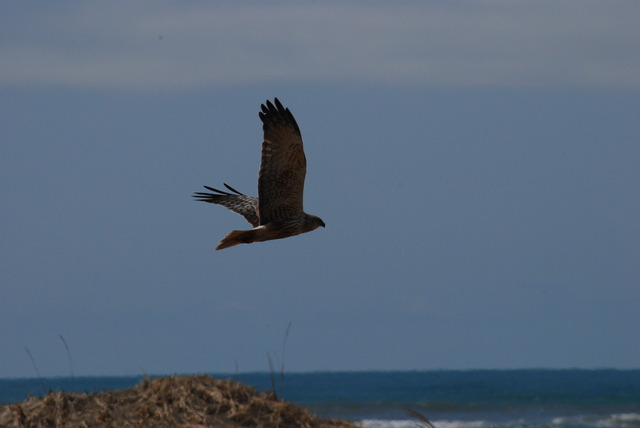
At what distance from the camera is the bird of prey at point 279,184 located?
12352 millimetres

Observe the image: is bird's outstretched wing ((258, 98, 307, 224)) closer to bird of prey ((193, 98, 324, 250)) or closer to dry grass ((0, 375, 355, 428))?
bird of prey ((193, 98, 324, 250))

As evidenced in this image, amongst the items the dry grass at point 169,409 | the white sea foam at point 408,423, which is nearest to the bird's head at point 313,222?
the dry grass at point 169,409

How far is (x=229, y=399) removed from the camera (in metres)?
8.73

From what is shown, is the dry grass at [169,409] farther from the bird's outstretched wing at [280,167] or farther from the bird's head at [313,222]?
the bird's head at [313,222]

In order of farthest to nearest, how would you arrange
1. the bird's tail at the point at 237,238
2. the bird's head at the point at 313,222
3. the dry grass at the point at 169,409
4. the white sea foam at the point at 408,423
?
the white sea foam at the point at 408,423 → the bird's head at the point at 313,222 → the bird's tail at the point at 237,238 → the dry grass at the point at 169,409

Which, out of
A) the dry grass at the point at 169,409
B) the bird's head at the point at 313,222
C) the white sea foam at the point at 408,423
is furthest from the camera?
the white sea foam at the point at 408,423

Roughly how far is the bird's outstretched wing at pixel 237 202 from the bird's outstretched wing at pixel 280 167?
94 cm

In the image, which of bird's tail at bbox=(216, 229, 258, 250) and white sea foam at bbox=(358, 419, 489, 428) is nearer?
bird's tail at bbox=(216, 229, 258, 250)

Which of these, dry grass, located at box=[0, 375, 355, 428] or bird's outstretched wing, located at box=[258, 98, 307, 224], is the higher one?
bird's outstretched wing, located at box=[258, 98, 307, 224]

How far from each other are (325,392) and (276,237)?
4711 cm

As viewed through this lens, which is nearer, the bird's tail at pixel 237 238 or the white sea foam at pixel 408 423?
the bird's tail at pixel 237 238

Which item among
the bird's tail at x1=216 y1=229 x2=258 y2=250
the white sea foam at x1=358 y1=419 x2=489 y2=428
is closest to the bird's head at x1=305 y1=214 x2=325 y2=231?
the bird's tail at x1=216 y1=229 x2=258 y2=250

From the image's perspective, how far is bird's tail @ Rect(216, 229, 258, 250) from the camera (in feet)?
40.1

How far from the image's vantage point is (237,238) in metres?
12.4
